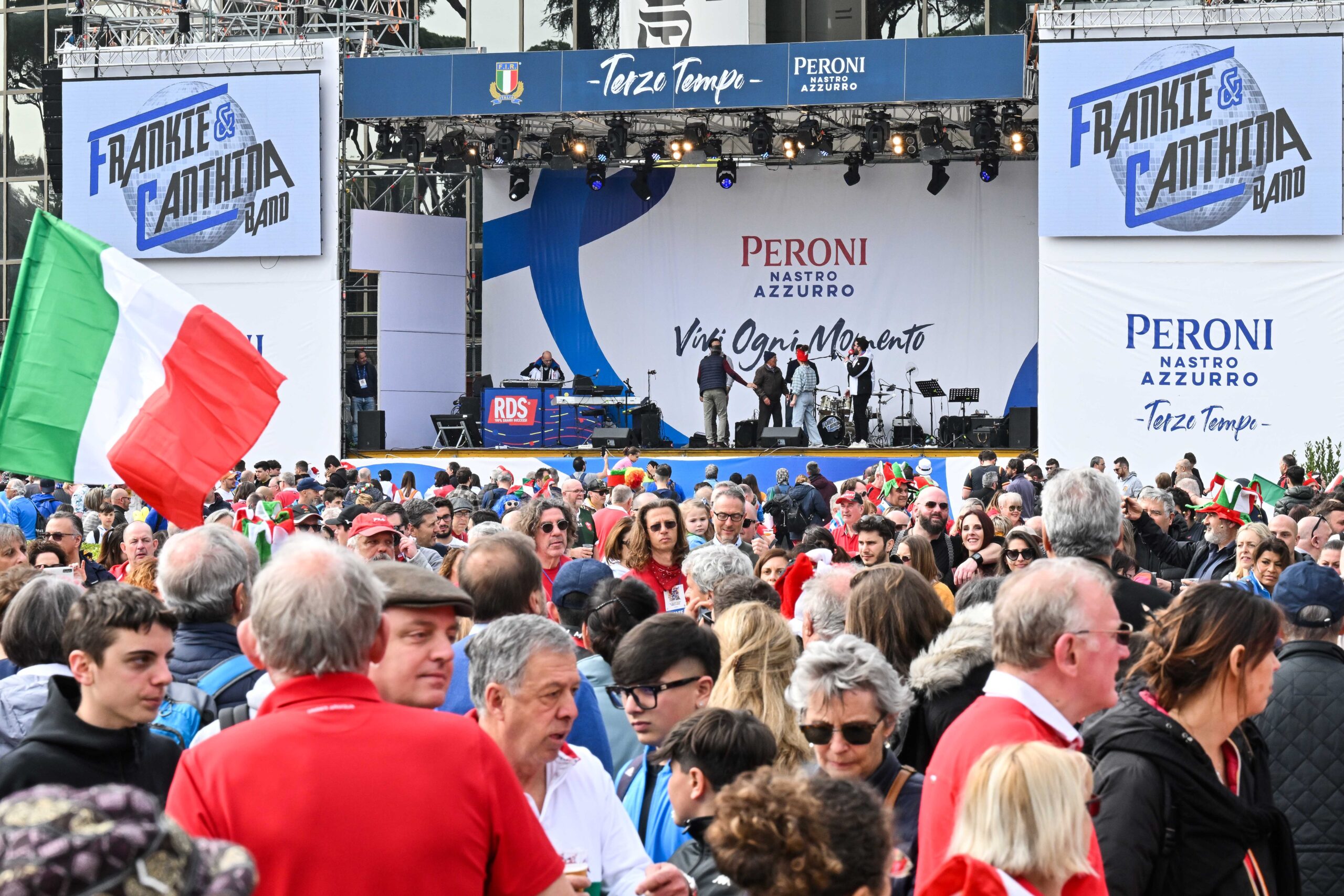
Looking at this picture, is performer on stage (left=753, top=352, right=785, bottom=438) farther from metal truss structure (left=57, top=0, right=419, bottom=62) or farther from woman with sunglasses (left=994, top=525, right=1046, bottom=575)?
woman with sunglasses (left=994, top=525, right=1046, bottom=575)

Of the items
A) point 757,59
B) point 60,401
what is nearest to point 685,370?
point 757,59

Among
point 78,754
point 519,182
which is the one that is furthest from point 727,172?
point 78,754

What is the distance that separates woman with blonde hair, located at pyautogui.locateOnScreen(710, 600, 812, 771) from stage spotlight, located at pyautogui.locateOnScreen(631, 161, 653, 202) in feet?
66.3

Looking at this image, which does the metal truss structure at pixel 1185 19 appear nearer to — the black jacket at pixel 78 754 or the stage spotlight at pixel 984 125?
the stage spotlight at pixel 984 125

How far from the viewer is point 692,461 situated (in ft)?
65.3

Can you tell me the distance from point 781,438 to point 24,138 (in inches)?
648

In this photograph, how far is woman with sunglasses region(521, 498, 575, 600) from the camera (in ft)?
22.9

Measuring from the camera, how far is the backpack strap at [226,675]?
13.5 feet

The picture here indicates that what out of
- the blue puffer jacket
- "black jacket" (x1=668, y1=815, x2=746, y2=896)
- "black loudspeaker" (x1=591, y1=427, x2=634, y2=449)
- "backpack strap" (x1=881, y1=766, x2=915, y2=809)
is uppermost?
"black loudspeaker" (x1=591, y1=427, x2=634, y2=449)

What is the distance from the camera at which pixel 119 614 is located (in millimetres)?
3422

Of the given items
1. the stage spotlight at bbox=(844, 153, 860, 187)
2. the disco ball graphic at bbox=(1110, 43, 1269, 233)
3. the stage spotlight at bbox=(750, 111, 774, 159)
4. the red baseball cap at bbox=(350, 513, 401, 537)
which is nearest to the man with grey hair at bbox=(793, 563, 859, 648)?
the red baseball cap at bbox=(350, 513, 401, 537)

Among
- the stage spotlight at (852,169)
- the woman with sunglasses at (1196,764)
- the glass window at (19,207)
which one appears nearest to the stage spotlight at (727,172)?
the stage spotlight at (852,169)

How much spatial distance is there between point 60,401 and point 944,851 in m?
4.35

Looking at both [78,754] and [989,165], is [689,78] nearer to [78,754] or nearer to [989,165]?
[989,165]
